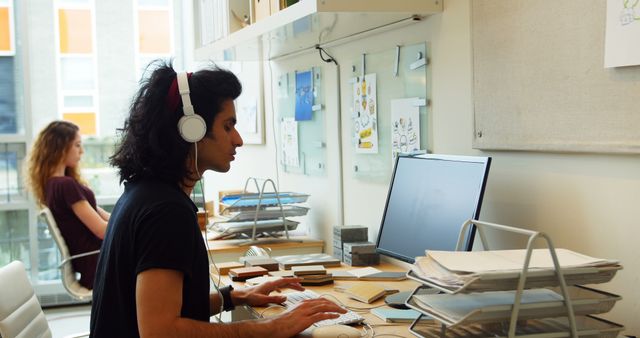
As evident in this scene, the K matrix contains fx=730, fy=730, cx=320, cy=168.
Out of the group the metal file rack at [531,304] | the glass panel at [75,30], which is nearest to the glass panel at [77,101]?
the glass panel at [75,30]

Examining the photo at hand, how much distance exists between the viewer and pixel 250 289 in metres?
2.03

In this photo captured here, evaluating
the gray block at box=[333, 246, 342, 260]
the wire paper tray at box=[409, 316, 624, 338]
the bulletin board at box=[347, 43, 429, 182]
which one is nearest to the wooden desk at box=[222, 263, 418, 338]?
the gray block at box=[333, 246, 342, 260]

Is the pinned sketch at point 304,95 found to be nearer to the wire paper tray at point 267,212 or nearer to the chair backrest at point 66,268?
the wire paper tray at point 267,212

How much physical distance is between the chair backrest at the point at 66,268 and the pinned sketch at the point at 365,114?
1661mm

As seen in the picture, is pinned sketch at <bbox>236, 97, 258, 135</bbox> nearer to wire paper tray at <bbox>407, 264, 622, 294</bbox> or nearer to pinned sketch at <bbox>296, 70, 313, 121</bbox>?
pinned sketch at <bbox>296, 70, 313, 121</bbox>

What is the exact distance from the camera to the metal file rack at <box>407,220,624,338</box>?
127cm

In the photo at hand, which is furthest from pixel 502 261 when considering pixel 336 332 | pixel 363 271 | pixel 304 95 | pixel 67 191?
pixel 67 191

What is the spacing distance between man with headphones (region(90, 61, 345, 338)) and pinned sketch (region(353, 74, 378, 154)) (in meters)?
1.01

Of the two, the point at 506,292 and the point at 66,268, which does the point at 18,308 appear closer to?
the point at 506,292

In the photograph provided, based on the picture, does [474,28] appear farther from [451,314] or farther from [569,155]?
[451,314]

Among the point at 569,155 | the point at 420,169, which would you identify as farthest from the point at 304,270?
the point at 569,155

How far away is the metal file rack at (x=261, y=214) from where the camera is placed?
10.5 ft

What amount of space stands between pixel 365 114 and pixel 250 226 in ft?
2.61

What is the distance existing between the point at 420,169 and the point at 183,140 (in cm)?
73
